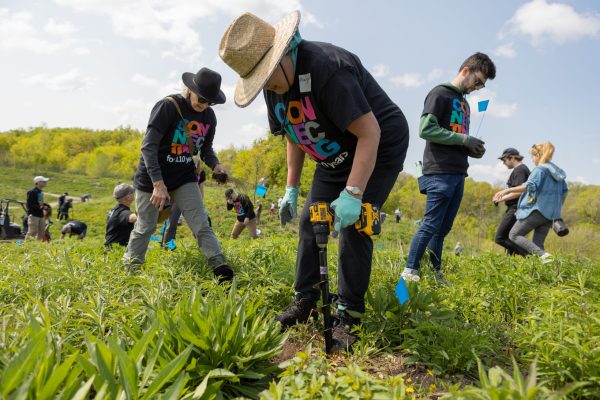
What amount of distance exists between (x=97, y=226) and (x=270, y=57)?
16.3 metres

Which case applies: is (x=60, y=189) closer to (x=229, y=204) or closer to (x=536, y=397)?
(x=229, y=204)

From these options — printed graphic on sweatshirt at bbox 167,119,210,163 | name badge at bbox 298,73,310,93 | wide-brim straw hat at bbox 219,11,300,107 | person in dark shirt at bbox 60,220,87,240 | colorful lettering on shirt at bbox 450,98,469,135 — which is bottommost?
person in dark shirt at bbox 60,220,87,240

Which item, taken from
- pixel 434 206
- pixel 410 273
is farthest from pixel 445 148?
pixel 410 273

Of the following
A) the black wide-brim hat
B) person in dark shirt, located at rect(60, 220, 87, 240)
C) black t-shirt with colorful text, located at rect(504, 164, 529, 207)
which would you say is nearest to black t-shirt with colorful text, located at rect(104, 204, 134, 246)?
the black wide-brim hat

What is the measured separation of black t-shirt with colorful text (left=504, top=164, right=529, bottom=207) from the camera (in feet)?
17.2

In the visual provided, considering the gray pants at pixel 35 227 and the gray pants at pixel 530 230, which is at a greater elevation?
the gray pants at pixel 530 230

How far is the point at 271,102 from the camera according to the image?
A: 88.4 inches

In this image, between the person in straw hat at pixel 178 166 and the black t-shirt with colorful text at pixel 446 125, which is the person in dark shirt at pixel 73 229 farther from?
the black t-shirt with colorful text at pixel 446 125

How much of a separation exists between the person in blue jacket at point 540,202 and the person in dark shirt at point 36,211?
33.8ft

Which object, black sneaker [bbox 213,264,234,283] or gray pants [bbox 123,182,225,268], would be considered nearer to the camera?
black sneaker [bbox 213,264,234,283]

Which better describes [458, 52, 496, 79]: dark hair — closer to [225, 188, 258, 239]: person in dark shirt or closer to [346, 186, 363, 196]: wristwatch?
[346, 186, 363, 196]: wristwatch

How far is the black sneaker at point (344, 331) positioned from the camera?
7.12 ft

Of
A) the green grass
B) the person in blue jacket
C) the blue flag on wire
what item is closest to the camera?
the green grass

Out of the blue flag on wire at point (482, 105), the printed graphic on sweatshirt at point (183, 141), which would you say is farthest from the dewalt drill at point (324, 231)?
the blue flag on wire at point (482, 105)
